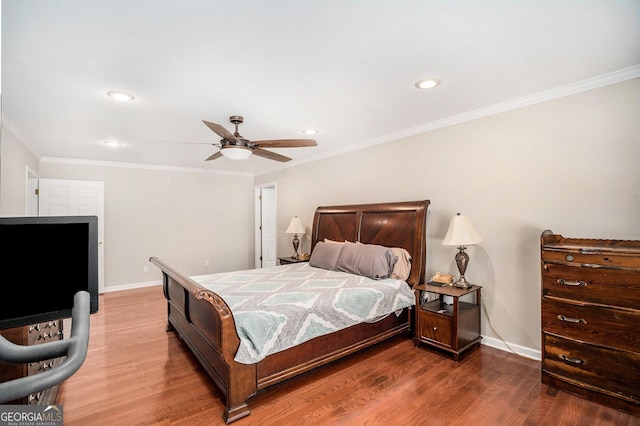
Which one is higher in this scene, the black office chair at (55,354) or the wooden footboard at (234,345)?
the black office chair at (55,354)

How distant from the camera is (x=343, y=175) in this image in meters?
4.73

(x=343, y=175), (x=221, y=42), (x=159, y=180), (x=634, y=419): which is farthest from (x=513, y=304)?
(x=159, y=180)

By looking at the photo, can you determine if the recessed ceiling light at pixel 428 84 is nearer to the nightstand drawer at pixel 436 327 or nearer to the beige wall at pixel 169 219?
the nightstand drawer at pixel 436 327

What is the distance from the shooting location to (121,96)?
2.70 meters

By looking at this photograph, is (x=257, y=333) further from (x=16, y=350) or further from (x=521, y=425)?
(x=521, y=425)

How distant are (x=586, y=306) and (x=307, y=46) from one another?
270 centimetres

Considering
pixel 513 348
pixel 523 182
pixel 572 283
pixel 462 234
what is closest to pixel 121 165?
pixel 462 234

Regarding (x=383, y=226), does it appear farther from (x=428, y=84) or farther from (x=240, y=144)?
(x=240, y=144)

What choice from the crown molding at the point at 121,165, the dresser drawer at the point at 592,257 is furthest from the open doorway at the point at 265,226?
the dresser drawer at the point at 592,257

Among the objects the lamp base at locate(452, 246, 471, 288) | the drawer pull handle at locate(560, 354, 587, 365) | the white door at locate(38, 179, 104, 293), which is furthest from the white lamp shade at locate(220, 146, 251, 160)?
the white door at locate(38, 179, 104, 293)

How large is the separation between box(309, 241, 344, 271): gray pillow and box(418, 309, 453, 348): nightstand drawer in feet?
4.01

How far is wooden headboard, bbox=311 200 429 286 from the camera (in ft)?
11.3

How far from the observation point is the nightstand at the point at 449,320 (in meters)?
2.82

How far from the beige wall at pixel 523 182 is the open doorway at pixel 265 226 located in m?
3.79
